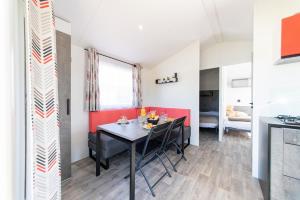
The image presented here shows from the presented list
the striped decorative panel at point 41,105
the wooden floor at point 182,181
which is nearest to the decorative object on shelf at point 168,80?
the wooden floor at point 182,181

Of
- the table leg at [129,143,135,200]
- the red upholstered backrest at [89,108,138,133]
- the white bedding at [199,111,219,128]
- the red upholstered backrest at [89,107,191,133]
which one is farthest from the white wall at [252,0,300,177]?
the red upholstered backrest at [89,108,138,133]

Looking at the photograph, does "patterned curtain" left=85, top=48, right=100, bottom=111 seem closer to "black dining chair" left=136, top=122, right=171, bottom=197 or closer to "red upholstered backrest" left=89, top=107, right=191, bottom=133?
"red upholstered backrest" left=89, top=107, right=191, bottom=133

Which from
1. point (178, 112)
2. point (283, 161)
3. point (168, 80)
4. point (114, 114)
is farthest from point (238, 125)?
point (114, 114)

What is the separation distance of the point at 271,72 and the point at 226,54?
1940 millimetres

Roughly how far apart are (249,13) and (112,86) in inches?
120

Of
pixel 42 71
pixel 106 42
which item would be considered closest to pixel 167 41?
pixel 106 42

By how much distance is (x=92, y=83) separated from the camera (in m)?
2.54

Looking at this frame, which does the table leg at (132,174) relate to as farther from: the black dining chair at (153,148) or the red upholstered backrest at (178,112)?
the red upholstered backrest at (178,112)

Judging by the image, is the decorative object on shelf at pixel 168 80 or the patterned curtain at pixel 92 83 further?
the decorative object on shelf at pixel 168 80

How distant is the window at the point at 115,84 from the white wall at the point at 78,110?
422 mm

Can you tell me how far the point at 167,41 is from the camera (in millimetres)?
2992

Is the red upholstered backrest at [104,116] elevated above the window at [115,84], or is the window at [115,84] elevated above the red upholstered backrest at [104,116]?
the window at [115,84]

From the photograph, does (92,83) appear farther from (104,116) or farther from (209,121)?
(209,121)

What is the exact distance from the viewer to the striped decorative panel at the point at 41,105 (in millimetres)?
707
